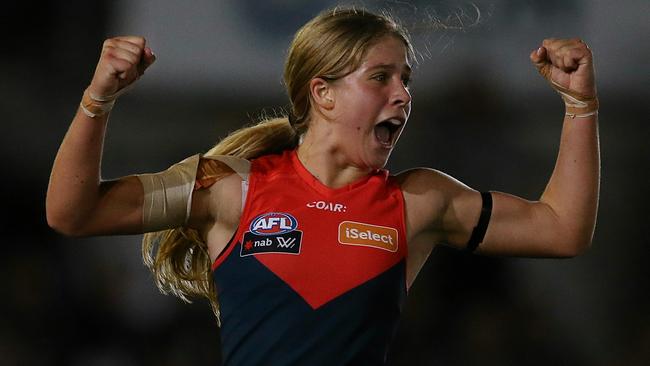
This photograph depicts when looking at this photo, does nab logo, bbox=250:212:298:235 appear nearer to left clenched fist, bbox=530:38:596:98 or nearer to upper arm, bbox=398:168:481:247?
upper arm, bbox=398:168:481:247

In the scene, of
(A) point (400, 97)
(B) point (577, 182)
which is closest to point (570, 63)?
(B) point (577, 182)

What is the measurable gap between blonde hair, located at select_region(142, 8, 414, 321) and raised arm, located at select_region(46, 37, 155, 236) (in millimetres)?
335

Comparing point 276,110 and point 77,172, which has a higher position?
point 77,172

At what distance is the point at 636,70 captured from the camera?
464 centimetres

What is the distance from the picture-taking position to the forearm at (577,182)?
2492 mm

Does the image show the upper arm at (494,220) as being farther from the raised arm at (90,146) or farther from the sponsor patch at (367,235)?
the raised arm at (90,146)

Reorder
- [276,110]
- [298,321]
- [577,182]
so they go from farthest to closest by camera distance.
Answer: [276,110] → [577,182] → [298,321]

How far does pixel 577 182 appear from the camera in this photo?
8.21 feet

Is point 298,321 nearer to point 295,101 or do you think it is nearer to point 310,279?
point 310,279

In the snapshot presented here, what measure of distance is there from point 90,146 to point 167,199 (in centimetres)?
23

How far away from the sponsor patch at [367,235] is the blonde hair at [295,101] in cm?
33

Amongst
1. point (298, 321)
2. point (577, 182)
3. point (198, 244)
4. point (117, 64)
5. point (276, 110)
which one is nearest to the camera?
point (117, 64)

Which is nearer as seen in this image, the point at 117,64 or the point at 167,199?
the point at 117,64

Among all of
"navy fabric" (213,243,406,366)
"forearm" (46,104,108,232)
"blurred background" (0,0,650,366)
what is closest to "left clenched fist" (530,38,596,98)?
"navy fabric" (213,243,406,366)
